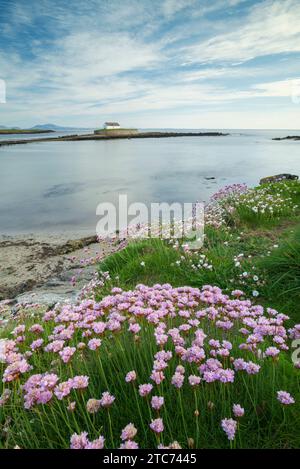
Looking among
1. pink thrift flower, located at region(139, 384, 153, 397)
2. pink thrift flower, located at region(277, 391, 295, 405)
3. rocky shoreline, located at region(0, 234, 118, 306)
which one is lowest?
rocky shoreline, located at region(0, 234, 118, 306)

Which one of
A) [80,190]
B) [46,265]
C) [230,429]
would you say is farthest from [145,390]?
[80,190]

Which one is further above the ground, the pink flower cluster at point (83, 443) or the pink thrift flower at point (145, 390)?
the pink thrift flower at point (145, 390)

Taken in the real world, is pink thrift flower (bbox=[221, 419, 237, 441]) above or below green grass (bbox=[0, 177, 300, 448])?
above

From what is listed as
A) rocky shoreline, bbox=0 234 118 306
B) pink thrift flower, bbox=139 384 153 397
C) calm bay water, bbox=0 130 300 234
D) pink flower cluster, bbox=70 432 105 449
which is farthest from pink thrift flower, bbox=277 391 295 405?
calm bay water, bbox=0 130 300 234

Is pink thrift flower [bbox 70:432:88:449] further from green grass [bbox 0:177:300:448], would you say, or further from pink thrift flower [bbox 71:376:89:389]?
pink thrift flower [bbox 71:376:89:389]

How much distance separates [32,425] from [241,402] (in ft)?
5.47

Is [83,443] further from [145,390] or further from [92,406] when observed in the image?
[145,390]

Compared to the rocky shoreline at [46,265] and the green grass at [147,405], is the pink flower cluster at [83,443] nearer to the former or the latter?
the green grass at [147,405]

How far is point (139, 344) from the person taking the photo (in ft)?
9.68

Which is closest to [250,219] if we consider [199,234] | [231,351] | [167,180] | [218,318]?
[199,234]

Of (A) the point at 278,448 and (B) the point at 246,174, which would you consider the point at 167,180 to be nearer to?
(B) the point at 246,174

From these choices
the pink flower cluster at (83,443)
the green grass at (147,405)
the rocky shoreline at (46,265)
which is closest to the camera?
the pink flower cluster at (83,443)

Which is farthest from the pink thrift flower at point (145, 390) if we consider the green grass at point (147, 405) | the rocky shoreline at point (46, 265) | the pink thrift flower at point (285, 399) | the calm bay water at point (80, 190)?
the calm bay water at point (80, 190)

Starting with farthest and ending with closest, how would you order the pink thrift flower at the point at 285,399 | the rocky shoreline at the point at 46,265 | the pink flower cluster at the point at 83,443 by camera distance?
the rocky shoreline at the point at 46,265, the pink thrift flower at the point at 285,399, the pink flower cluster at the point at 83,443
